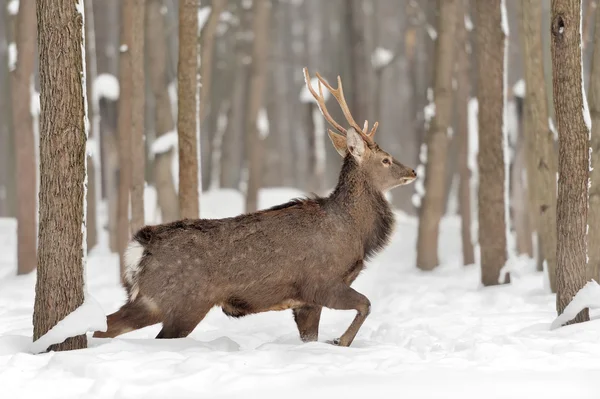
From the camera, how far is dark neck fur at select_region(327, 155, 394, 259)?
24.3 ft

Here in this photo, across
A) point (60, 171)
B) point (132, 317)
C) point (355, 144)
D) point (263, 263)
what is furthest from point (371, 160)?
point (60, 171)

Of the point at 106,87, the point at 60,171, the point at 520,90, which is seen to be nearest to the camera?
the point at 60,171

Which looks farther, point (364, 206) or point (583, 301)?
point (364, 206)

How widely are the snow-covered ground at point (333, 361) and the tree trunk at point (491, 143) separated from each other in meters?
1.84

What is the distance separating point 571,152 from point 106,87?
887 centimetres

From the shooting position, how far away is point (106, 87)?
13.9 metres

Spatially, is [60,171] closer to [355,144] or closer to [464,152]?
[355,144]

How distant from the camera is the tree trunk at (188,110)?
914cm

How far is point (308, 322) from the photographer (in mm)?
7402

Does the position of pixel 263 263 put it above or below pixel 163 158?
below

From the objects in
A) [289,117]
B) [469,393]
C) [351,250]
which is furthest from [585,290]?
[289,117]

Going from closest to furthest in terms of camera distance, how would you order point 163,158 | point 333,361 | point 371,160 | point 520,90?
point 333,361, point 371,160, point 163,158, point 520,90

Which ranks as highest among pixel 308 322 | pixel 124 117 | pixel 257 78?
pixel 257 78

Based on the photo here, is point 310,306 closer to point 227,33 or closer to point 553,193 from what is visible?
point 553,193
